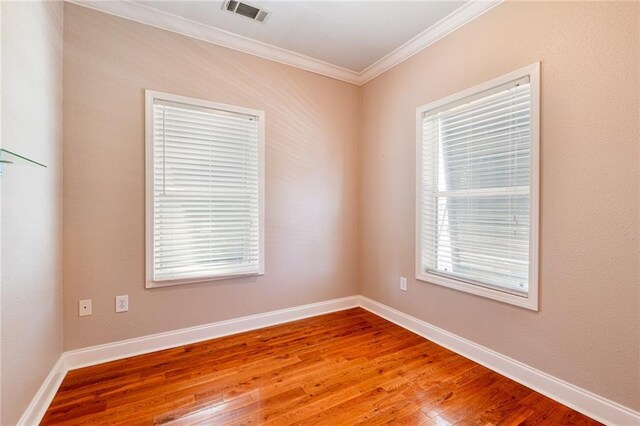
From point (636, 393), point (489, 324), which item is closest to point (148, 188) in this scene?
point (489, 324)

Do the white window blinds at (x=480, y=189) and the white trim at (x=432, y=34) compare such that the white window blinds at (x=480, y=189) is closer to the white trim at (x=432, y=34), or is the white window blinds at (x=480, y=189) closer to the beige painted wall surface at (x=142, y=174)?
A: the white trim at (x=432, y=34)

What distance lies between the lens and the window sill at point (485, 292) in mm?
1904

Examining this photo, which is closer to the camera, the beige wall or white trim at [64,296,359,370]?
the beige wall

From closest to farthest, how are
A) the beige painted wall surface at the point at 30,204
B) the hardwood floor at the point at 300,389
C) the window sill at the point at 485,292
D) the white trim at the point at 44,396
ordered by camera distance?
the beige painted wall surface at the point at 30,204
the white trim at the point at 44,396
the hardwood floor at the point at 300,389
the window sill at the point at 485,292

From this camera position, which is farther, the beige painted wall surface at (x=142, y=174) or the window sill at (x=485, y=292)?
the beige painted wall surface at (x=142, y=174)

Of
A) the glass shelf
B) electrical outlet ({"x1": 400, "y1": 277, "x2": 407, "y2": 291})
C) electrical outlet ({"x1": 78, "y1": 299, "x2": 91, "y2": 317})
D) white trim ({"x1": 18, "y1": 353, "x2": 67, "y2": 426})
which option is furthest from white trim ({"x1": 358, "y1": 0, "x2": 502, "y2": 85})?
white trim ({"x1": 18, "y1": 353, "x2": 67, "y2": 426})

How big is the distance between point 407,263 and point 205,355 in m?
1.92

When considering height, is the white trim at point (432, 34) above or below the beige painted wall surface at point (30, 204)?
above

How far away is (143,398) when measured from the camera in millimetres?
1780

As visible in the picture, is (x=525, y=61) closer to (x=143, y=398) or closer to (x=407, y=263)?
(x=407, y=263)

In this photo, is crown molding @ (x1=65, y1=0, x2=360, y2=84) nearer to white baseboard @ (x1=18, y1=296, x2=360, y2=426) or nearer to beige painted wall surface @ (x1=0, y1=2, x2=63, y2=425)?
beige painted wall surface @ (x1=0, y1=2, x2=63, y2=425)

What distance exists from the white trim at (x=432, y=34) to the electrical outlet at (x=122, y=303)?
314cm

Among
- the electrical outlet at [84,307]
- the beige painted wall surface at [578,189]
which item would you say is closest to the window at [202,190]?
the electrical outlet at [84,307]

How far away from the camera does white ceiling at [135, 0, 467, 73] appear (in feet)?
7.30
